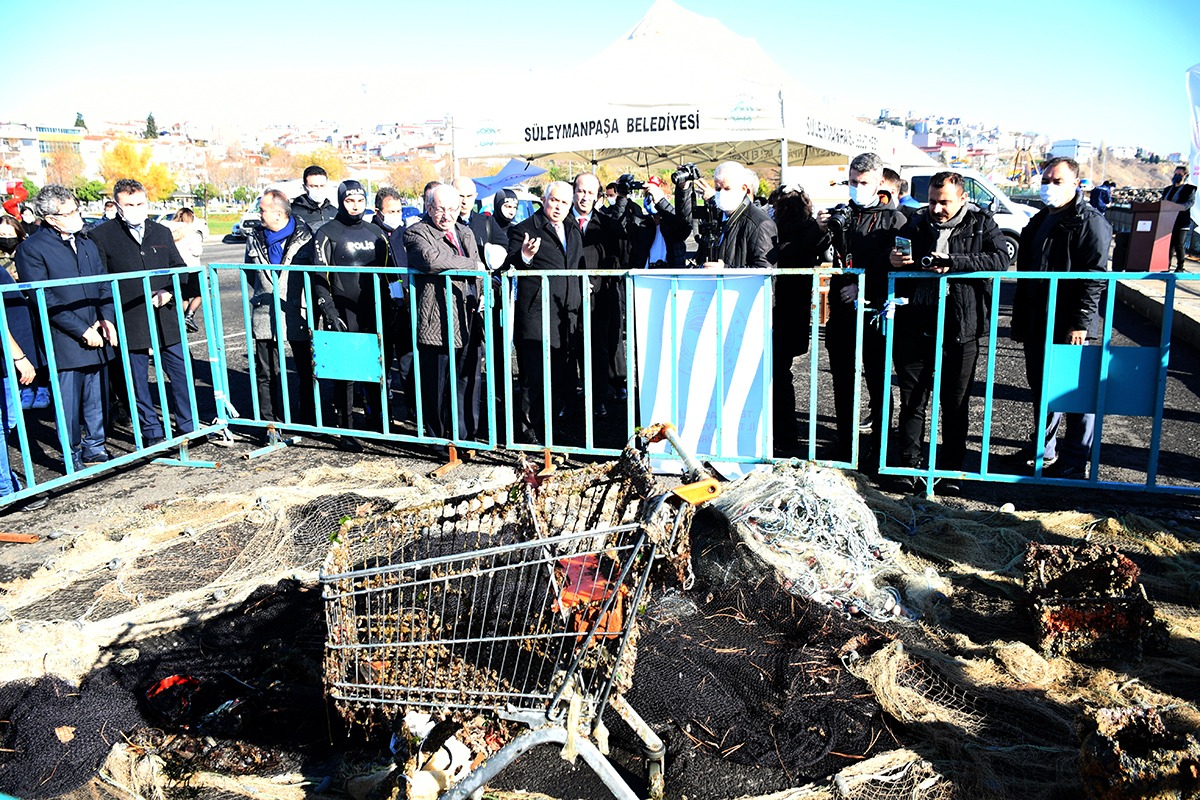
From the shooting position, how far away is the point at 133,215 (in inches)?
272

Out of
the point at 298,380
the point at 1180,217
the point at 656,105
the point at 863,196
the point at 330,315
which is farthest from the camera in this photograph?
the point at 1180,217

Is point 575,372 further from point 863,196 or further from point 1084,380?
point 1084,380

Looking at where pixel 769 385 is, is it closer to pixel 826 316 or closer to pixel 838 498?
pixel 826 316

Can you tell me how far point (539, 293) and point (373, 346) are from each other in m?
1.31

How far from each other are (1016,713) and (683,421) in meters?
2.98

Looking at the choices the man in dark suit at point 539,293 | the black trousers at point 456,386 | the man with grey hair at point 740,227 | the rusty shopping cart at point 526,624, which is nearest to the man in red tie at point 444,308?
the black trousers at point 456,386

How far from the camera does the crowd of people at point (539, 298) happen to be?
5.89 metres

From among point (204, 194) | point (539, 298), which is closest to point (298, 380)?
point (539, 298)

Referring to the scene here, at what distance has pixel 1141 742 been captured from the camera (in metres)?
2.81

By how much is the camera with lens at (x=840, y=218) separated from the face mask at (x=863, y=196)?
0.10 metres

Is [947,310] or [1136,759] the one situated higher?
[947,310]

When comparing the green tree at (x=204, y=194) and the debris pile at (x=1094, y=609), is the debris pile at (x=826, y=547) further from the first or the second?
the green tree at (x=204, y=194)

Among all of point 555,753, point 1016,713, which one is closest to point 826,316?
point 1016,713

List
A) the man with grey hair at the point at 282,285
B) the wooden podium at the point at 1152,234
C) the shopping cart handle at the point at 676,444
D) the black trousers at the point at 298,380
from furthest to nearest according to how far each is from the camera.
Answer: the wooden podium at the point at 1152,234 < the black trousers at the point at 298,380 < the man with grey hair at the point at 282,285 < the shopping cart handle at the point at 676,444
